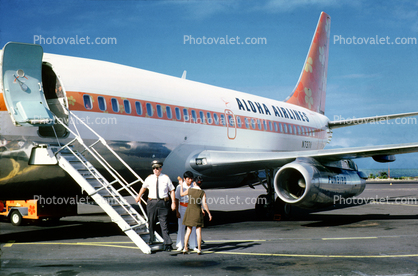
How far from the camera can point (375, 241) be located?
1005 centimetres

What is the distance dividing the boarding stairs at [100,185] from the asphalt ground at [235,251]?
0.39 metres

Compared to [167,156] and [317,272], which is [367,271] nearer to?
[317,272]

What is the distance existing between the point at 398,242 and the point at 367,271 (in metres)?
3.45

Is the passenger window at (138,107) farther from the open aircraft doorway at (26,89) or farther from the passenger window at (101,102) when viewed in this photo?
the open aircraft doorway at (26,89)

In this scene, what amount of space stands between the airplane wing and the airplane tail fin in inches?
372

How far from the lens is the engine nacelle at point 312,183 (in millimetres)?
12125

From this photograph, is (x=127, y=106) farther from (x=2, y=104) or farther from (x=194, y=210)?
(x=194, y=210)

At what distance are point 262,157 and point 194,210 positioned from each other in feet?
16.6

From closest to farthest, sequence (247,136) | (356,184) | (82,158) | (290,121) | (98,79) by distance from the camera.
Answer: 1. (82,158)
2. (98,79)
3. (356,184)
4. (247,136)
5. (290,121)

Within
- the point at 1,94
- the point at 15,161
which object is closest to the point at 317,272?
the point at 15,161

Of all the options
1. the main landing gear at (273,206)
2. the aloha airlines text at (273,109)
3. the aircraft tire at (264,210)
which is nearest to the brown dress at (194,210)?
the main landing gear at (273,206)

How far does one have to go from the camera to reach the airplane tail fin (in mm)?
23422

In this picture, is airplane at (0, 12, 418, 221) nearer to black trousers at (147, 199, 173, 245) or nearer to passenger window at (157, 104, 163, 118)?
passenger window at (157, 104, 163, 118)

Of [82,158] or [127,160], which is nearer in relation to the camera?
[82,158]
